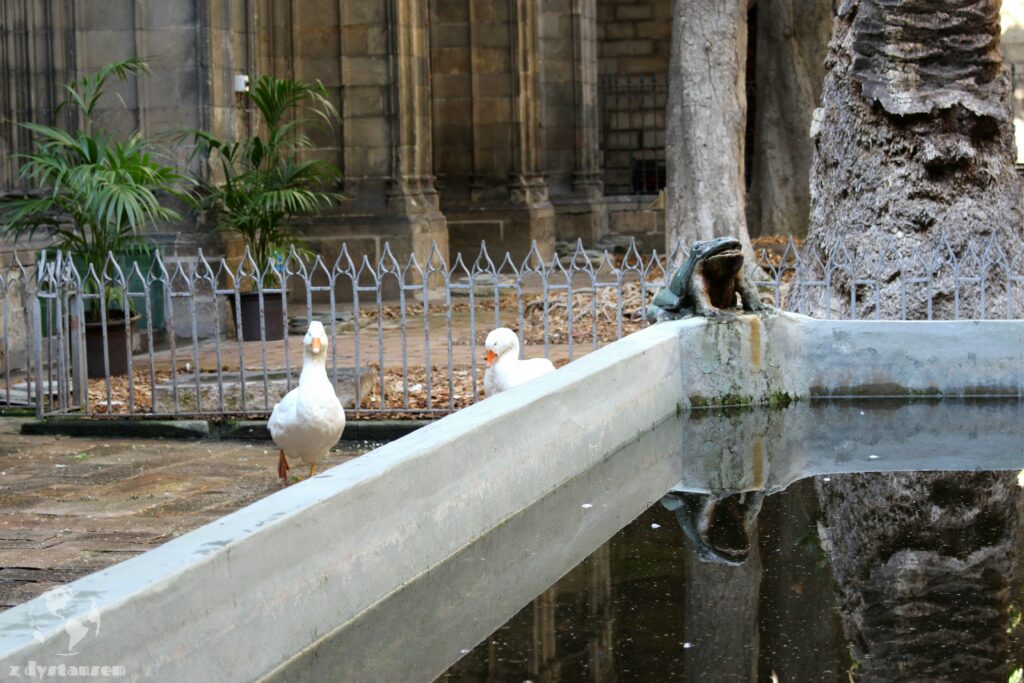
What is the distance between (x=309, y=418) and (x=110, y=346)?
432 cm

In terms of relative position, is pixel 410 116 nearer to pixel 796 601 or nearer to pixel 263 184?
pixel 263 184

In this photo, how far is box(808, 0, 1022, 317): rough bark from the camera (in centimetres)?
1076

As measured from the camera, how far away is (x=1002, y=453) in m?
8.13

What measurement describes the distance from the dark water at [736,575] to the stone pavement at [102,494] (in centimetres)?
138

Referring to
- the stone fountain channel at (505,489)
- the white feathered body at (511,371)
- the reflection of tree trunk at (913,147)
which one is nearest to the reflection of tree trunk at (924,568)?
the stone fountain channel at (505,489)

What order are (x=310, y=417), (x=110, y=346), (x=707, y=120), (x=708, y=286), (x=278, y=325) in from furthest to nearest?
1. (x=707, y=120)
2. (x=278, y=325)
3. (x=110, y=346)
4. (x=708, y=286)
5. (x=310, y=417)

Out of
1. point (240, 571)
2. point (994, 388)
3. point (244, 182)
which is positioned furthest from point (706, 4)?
point (240, 571)

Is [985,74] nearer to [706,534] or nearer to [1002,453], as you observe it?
[1002,453]

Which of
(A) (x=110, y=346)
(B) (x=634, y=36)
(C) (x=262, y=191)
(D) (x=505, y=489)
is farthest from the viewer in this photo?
(B) (x=634, y=36)

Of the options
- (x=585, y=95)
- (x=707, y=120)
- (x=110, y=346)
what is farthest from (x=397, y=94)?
(x=110, y=346)

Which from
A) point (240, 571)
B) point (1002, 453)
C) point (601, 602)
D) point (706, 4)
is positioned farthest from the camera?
point (706, 4)

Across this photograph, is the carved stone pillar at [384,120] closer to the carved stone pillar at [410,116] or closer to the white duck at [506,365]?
the carved stone pillar at [410,116]

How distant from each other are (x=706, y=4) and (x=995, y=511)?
9.06 m

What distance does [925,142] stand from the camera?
35.6ft
